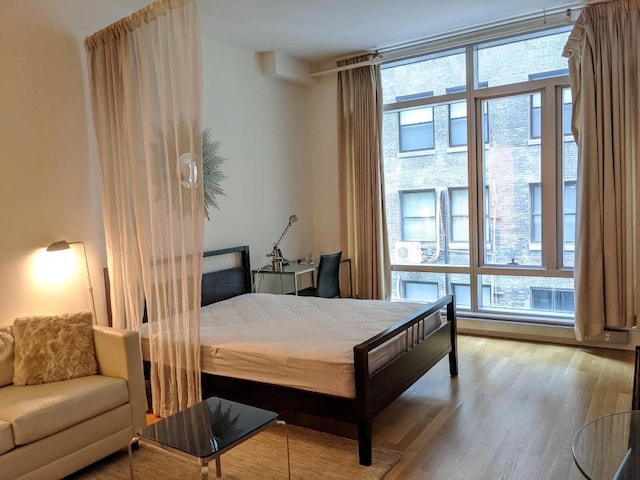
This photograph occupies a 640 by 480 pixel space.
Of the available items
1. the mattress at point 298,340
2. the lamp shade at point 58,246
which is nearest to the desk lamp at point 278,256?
the mattress at point 298,340

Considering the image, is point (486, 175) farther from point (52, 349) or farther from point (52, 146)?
point (52, 349)

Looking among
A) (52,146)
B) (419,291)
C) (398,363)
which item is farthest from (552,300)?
(52,146)

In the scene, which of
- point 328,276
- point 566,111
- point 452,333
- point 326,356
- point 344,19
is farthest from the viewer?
point 328,276

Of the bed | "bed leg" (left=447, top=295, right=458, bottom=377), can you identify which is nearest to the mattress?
the bed

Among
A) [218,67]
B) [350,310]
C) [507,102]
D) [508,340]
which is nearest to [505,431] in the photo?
[350,310]

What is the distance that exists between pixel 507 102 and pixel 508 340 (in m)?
2.21

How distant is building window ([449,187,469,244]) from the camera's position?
4859 millimetres

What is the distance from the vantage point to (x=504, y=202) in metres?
4.68

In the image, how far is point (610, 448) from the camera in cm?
188

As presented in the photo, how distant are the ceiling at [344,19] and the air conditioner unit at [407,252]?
6.68 ft

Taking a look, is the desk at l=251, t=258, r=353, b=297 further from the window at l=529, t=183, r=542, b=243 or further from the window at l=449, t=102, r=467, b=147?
the window at l=529, t=183, r=542, b=243

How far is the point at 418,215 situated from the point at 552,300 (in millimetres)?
1507

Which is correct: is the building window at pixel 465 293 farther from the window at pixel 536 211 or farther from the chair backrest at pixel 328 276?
the chair backrest at pixel 328 276

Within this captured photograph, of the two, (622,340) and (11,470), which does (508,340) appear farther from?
(11,470)
